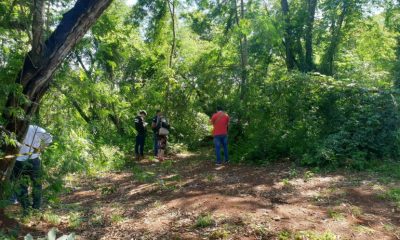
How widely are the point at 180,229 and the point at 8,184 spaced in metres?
2.29

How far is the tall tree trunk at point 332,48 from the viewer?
15180mm

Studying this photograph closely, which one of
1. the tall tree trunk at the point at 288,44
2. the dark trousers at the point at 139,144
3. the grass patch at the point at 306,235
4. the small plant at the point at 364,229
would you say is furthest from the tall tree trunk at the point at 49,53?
the tall tree trunk at the point at 288,44

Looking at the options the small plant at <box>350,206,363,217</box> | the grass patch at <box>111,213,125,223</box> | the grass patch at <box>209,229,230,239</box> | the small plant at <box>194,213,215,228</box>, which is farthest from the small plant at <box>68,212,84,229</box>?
the small plant at <box>350,206,363,217</box>

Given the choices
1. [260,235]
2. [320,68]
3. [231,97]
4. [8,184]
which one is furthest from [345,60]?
[8,184]

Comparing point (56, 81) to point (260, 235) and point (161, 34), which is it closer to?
point (260, 235)

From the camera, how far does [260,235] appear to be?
4816mm

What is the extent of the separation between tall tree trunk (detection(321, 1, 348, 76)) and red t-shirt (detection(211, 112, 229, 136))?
5.96 meters

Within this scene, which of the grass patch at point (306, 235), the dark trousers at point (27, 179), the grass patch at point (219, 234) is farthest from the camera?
the dark trousers at point (27, 179)

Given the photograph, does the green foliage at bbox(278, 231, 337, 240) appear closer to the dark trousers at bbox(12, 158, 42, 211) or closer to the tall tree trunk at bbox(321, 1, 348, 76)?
the dark trousers at bbox(12, 158, 42, 211)

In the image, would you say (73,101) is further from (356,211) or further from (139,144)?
(139,144)

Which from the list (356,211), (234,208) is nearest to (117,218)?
(234,208)

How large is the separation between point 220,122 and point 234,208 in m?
5.40

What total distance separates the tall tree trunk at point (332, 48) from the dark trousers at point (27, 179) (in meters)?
12.0

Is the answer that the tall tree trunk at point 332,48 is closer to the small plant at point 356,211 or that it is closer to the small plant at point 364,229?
the small plant at point 356,211
